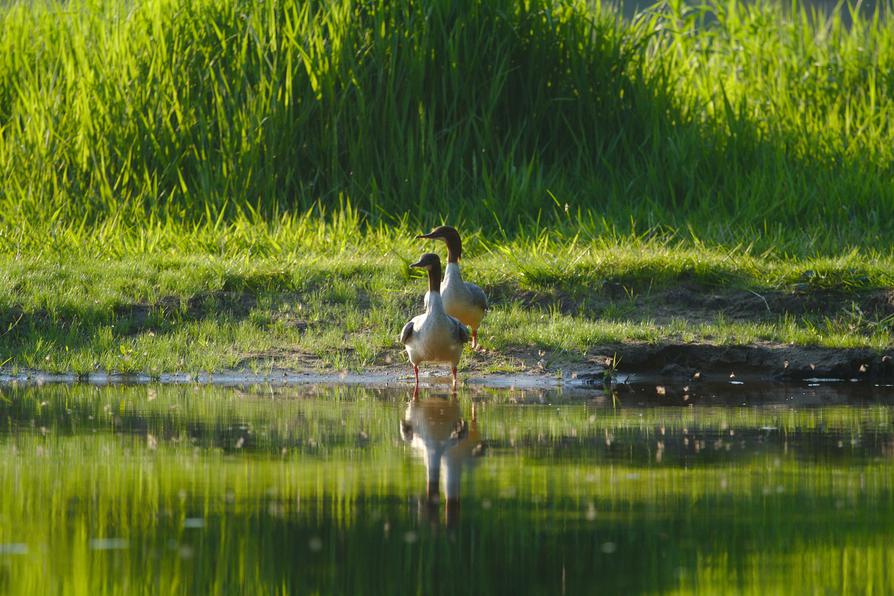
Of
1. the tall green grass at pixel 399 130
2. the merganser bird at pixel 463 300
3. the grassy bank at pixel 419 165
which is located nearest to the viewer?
the merganser bird at pixel 463 300

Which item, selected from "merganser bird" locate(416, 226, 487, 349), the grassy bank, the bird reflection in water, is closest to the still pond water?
the bird reflection in water

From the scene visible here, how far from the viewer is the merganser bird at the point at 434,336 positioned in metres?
10.1

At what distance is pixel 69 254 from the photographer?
13617 millimetres

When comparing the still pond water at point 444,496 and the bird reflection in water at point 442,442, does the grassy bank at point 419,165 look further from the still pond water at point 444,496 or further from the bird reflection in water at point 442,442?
the still pond water at point 444,496

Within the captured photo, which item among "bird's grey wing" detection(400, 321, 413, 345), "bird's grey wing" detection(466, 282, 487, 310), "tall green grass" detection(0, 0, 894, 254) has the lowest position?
"bird's grey wing" detection(400, 321, 413, 345)

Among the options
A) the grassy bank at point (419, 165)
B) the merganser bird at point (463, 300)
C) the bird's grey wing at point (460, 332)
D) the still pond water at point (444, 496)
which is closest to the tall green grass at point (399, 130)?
the grassy bank at point (419, 165)

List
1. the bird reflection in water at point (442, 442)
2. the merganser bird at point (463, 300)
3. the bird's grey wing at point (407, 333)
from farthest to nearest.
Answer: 1. the merganser bird at point (463, 300)
2. the bird's grey wing at point (407, 333)
3. the bird reflection in water at point (442, 442)

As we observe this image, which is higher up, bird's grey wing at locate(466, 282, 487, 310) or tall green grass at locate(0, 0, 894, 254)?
tall green grass at locate(0, 0, 894, 254)

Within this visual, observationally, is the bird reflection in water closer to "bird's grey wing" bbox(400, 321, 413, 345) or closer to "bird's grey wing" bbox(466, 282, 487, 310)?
"bird's grey wing" bbox(400, 321, 413, 345)

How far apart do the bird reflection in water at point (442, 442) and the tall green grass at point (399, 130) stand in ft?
16.8

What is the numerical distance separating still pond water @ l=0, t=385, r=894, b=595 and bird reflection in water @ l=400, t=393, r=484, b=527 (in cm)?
2

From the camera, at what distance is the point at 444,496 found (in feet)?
20.2

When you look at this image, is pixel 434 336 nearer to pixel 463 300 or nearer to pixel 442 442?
pixel 463 300

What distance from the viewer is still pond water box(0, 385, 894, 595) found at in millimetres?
4941
